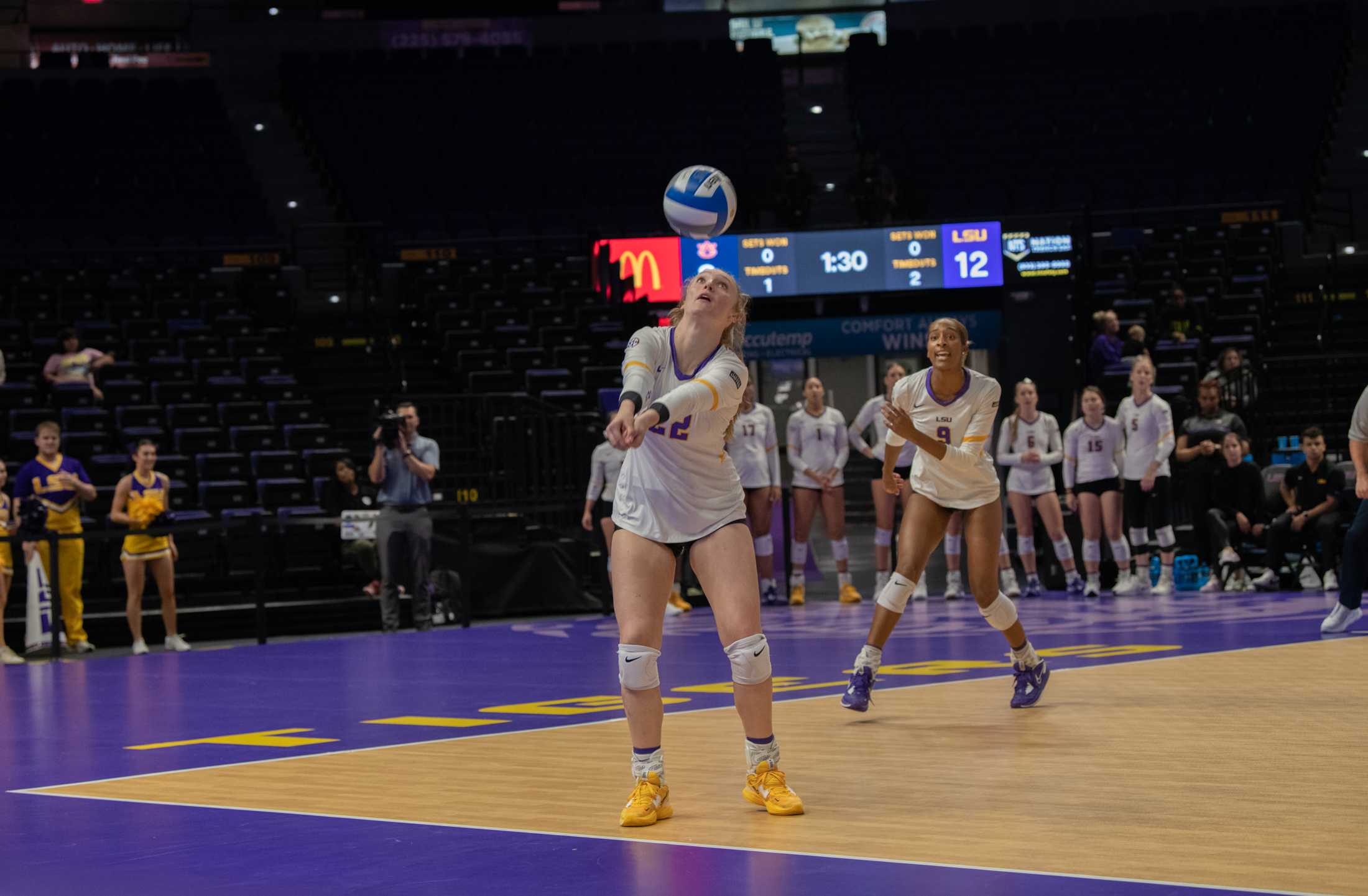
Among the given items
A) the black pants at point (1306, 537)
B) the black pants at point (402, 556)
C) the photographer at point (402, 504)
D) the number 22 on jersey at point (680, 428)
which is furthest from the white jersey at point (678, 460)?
the black pants at point (1306, 537)

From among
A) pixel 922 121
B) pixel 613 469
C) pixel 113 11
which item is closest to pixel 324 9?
pixel 113 11

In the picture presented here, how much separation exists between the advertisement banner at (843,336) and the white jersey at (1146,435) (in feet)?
28.5

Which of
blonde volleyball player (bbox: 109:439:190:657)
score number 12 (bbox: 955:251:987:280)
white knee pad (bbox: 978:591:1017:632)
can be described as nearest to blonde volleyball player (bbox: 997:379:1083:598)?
white knee pad (bbox: 978:591:1017:632)

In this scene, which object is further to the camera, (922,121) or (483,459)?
(922,121)

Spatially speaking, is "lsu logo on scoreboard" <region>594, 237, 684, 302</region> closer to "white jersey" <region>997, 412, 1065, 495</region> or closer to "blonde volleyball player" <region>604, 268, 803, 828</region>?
"white jersey" <region>997, 412, 1065, 495</region>

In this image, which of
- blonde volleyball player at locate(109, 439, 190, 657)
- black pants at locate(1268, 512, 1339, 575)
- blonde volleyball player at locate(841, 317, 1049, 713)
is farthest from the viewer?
black pants at locate(1268, 512, 1339, 575)

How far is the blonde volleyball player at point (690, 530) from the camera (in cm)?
529

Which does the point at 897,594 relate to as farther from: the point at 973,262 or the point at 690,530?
the point at 973,262

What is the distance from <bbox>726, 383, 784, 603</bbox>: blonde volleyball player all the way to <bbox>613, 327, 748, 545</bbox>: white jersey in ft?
29.5

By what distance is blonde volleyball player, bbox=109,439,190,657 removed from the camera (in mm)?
13344

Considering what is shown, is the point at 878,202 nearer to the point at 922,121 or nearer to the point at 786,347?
the point at 786,347

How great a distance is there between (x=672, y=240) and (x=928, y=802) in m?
17.4

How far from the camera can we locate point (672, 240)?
22188 mm

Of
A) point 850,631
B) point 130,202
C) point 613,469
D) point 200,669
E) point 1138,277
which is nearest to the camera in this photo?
point 200,669
